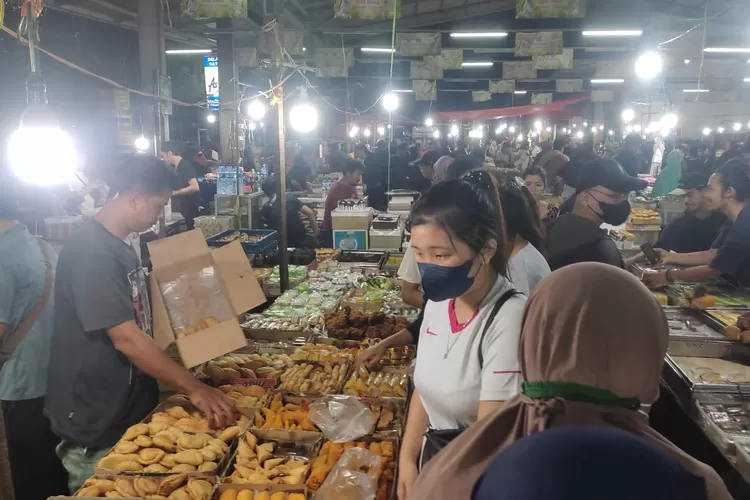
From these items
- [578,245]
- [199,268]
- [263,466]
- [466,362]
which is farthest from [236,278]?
[578,245]

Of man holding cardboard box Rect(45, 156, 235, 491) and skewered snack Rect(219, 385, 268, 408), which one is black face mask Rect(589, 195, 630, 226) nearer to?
skewered snack Rect(219, 385, 268, 408)

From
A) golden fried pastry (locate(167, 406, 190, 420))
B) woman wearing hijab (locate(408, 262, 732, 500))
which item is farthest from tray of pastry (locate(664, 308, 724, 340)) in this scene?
golden fried pastry (locate(167, 406, 190, 420))

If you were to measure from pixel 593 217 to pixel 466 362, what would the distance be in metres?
2.38

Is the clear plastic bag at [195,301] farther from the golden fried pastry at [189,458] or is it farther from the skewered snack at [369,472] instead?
the skewered snack at [369,472]

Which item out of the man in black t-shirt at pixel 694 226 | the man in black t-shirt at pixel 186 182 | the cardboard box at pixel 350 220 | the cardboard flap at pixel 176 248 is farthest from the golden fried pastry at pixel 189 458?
the man in black t-shirt at pixel 186 182

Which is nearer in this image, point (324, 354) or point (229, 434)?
point (229, 434)

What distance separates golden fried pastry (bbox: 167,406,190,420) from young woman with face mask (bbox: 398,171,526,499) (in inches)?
66.2

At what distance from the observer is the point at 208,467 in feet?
9.40

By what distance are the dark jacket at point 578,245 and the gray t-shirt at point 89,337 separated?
270 centimetres

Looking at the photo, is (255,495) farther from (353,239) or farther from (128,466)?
(353,239)

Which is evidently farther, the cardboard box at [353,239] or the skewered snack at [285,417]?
the cardboard box at [353,239]

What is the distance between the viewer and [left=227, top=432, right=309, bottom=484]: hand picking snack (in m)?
2.82

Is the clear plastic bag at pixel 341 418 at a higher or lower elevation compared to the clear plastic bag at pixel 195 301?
lower

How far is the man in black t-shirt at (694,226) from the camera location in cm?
651
